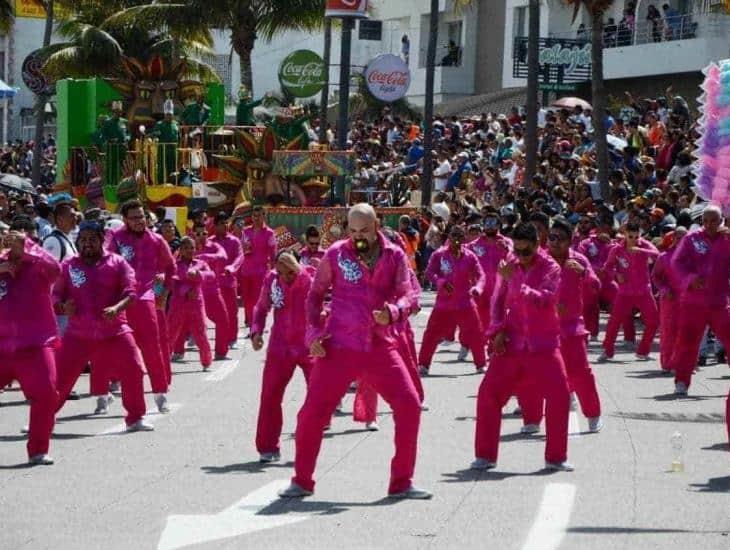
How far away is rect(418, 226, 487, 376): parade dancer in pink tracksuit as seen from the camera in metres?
19.6

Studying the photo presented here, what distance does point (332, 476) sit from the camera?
1198 centimetres

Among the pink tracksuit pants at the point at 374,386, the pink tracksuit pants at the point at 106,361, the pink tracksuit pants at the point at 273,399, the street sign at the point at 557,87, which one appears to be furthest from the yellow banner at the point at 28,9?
the pink tracksuit pants at the point at 374,386

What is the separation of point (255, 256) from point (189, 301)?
4.47 m

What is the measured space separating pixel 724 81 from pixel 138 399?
28.3ft

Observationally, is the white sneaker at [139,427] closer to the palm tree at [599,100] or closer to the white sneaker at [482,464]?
the white sneaker at [482,464]

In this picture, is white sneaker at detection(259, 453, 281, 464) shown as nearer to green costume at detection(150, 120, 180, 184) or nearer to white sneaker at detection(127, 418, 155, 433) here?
white sneaker at detection(127, 418, 155, 433)

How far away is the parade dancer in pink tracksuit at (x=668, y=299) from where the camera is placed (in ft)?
57.9

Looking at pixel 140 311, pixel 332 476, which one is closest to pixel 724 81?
pixel 140 311

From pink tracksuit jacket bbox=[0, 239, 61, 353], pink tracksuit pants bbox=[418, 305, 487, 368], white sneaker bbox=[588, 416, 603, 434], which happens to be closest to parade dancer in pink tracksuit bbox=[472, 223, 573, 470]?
white sneaker bbox=[588, 416, 603, 434]

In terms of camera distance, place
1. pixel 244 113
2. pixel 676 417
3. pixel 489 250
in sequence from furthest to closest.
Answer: pixel 244 113 → pixel 489 250 → pixel 676 417

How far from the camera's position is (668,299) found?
18.1 metres

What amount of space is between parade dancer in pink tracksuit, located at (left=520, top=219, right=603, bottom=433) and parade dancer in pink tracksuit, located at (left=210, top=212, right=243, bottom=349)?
809cm

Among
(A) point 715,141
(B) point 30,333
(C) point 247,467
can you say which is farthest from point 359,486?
(A) point 715,141

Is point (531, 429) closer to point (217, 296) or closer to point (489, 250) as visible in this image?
point (489, 250)
